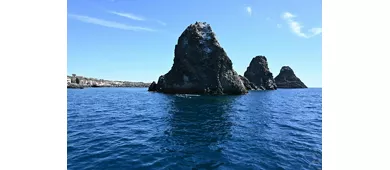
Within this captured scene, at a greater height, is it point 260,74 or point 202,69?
point 260,74

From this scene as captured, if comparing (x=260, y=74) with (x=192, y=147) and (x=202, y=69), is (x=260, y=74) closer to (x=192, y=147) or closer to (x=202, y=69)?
(x=202, y=69)

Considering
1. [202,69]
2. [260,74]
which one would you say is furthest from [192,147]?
[260,74]

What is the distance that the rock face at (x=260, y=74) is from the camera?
146837 millimetres

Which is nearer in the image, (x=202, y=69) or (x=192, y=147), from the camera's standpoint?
(x=192, y=147)

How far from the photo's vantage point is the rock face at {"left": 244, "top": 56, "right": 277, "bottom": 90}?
146837 mm

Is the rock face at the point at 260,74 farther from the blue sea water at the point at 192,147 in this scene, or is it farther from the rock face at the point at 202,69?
the blue sea water at the point at 192,147

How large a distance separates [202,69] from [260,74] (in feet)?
292

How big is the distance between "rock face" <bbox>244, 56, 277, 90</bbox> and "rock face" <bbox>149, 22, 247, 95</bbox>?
77888mm

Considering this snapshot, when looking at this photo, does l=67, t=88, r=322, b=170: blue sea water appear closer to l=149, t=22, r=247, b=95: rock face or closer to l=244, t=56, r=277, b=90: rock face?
l=149, t=22, r=247, b=95: rock face

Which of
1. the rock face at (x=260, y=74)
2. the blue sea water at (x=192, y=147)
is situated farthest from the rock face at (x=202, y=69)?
the rock face at (x=260, y=74)

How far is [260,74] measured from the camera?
14888 centimetres

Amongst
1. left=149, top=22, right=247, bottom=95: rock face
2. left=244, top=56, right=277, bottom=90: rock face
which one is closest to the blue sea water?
left=149, top=22, right=247, bottom=95: rock face
